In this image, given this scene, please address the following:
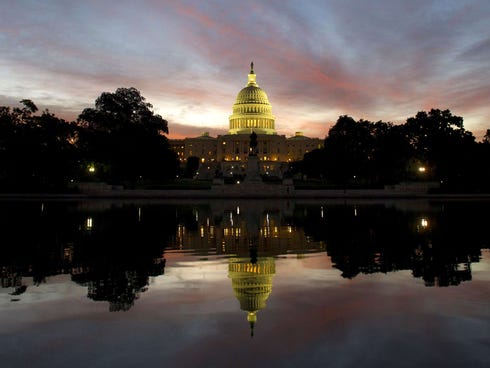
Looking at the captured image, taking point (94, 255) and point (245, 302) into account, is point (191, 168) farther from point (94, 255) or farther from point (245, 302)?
point (245, 302)

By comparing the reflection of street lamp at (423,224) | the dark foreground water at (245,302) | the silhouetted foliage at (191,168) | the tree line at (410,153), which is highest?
the silhouetted foliage at (191,168)

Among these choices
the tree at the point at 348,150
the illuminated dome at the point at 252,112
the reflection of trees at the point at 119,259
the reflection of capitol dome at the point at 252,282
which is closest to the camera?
the reflection of capitol dome at the point at 252,282

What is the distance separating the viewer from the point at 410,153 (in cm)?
8362

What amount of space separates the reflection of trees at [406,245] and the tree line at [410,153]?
49.3 meters

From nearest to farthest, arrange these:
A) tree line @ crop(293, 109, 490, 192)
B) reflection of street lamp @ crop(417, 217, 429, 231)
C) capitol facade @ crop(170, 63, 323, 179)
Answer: reflection of street lamp @ crop(417, 217, 429, 231), tree line @ crop(293, 109, 490, 192), capitol facade @ crop(170, 63, 323, 179)

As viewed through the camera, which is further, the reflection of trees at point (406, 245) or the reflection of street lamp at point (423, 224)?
the reflection of street lamp at point (423, 224)

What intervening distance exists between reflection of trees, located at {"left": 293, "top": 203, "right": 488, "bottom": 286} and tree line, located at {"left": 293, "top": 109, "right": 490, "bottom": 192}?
4925 cm

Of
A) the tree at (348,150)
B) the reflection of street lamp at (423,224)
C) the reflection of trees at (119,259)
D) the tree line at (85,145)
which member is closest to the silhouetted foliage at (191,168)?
the tree line at (85,145)

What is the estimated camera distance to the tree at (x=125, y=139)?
7331 centimetres

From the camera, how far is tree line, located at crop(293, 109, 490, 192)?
76688 millimetres

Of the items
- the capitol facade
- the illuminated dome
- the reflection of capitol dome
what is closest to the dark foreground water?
the reflection of capitol dome

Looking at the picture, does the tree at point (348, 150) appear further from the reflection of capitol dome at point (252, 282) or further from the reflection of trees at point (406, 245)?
the reflection of capitol dome at point (252, 282)

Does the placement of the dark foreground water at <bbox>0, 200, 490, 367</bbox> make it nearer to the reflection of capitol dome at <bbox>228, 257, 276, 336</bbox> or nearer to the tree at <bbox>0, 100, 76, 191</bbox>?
the reflection of capitol dome at <bbox>228, 257, 276, 336</bbox>

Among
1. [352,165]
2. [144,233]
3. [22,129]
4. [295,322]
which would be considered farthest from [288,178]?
[295,322]
